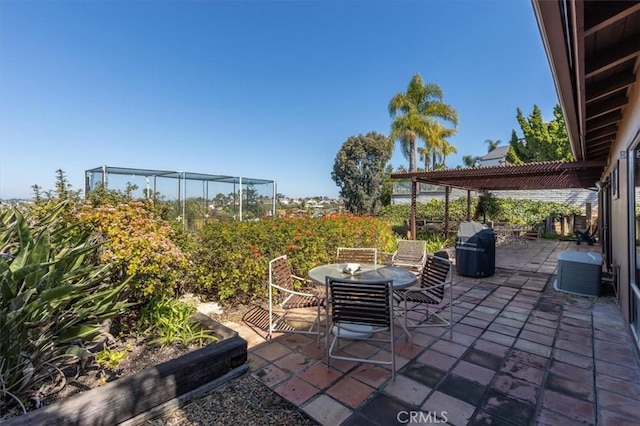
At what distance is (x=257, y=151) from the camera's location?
17797 mm

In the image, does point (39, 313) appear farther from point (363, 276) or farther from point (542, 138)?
point (542, 138)

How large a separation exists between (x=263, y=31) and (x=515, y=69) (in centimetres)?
659

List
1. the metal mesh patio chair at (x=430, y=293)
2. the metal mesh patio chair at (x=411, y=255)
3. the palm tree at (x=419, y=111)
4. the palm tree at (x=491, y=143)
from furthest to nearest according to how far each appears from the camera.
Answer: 1. the palm tree at (x=491, y=143)
2. the palm tree at (x=419, y=111)
3. the metal mesh patio chair at (x=411, y=255)
4. the metal mesh patio chair at (x=430, y=293)

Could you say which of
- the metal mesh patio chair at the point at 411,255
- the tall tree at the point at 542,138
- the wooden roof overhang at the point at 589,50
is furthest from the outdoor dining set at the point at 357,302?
the tall tree at the point at 542,138

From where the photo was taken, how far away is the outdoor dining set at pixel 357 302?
7.77 ft

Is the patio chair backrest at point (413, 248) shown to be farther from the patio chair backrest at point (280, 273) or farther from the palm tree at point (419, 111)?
the palm tree at point (419, 111)

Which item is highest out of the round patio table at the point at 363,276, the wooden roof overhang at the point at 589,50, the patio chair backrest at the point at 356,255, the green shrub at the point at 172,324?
the wooden roof overhang at the point at 589,50

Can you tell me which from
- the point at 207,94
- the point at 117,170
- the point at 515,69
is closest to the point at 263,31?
the point at 207,94

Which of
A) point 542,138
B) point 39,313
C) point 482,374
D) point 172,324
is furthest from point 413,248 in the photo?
point 542,138

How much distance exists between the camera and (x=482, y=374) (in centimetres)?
241

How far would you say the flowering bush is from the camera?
3906 mm

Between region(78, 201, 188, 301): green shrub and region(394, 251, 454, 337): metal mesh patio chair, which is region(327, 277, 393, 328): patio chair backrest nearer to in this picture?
region(394, 251, 454, 337): metal mesh patio chair

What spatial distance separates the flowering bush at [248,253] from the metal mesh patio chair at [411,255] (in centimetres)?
152

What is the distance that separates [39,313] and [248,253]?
2.27 m
